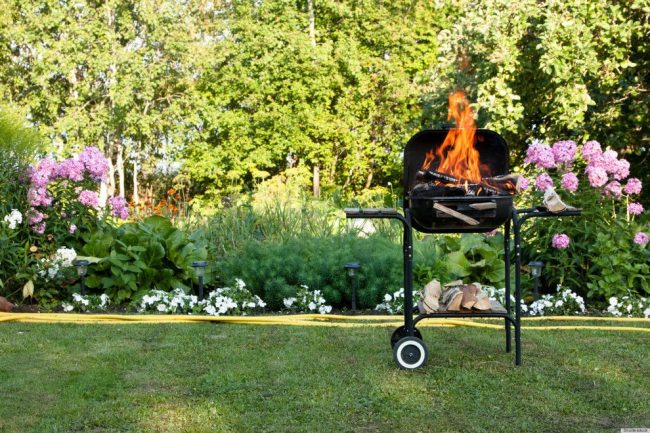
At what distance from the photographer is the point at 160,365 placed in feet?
13.7

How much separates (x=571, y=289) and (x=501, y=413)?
3.27m

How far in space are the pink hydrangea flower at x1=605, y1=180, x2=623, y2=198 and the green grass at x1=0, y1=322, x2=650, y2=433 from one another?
1580 millimetres

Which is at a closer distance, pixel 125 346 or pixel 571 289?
pixel 125 346

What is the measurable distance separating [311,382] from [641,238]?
11.2 feet

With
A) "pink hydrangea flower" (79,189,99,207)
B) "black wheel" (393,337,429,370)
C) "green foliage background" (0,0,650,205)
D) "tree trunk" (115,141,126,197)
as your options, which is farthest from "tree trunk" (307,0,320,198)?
"black wheel" (393,337,429,370)

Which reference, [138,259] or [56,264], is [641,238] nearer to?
[138,259]

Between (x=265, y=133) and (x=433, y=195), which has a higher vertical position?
(x=265, y=133)

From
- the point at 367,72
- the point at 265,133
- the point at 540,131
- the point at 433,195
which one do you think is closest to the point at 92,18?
the point at 265,133

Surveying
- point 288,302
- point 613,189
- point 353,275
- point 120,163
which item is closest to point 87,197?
point 288,302

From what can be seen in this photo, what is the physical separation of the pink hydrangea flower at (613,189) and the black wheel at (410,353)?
297 centimetres

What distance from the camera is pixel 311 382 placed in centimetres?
377

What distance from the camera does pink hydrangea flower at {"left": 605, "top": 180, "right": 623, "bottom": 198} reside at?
6.29 meters

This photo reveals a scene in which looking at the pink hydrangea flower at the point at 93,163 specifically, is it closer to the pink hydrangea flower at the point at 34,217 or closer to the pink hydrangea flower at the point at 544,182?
the pink hydrangea flower at the point at 34,217

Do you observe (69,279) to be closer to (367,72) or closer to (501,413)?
(501,413)
